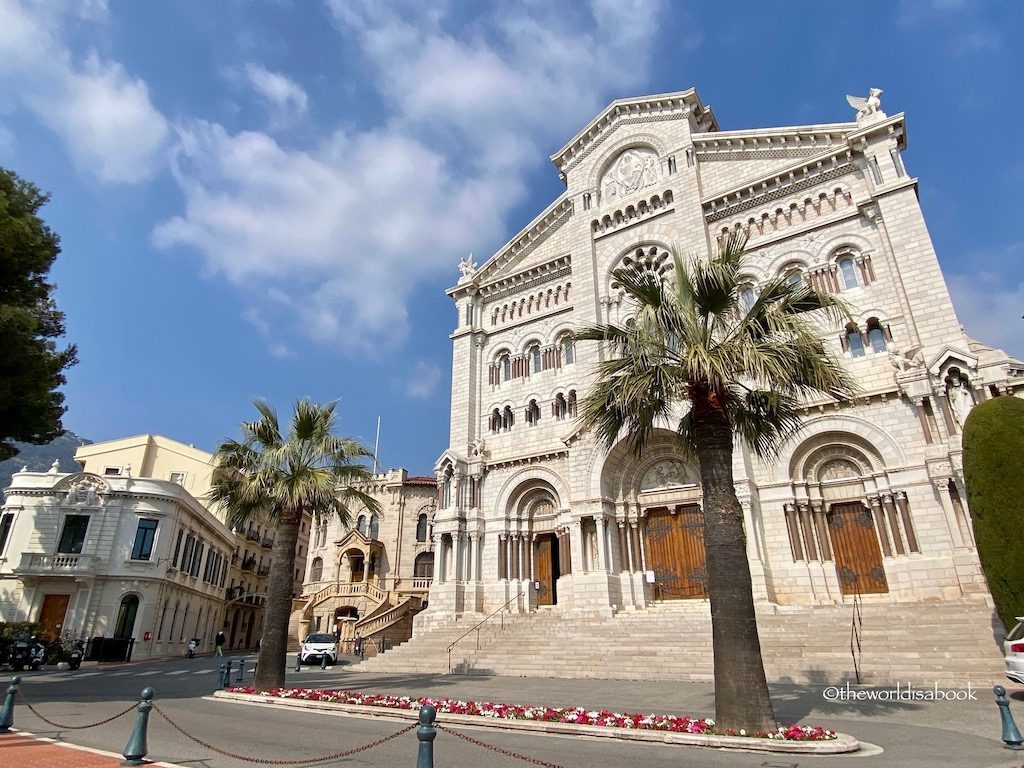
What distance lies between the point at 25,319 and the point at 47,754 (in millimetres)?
12152

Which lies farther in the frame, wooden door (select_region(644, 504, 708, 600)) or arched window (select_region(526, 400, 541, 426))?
arched window (select_region(526, 400, 541, 426))

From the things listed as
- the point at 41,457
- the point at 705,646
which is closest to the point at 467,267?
the point at 705,646

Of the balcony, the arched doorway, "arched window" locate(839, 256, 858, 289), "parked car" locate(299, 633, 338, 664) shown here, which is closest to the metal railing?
"arched window" locate(839, 256, 858, 289)

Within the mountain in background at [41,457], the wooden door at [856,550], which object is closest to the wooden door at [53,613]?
the wooden door at [856,550]

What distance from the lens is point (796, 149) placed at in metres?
25.5

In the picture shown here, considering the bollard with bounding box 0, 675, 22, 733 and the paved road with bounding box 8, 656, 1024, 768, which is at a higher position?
the bollard with bounding box 0, 675, 22, 733

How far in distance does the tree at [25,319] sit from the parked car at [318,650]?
14263 mm

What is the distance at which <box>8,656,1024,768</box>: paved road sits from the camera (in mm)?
8109

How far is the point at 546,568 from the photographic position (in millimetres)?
27250

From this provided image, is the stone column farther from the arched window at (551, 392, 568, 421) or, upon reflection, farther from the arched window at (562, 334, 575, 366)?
the arched window at (562, 334, 575, 366)

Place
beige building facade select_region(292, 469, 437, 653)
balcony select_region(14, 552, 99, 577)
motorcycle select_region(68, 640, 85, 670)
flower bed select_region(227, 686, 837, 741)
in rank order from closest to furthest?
flower bed select_region(227, 686, 837, 741) < motorcycle select_region(68, 640, 85, 670) < balcony select_region(14, 552, 99, 577) < beige building facade select_region(292, 469, 437, 653)

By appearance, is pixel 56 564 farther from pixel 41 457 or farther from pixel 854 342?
pixel 41 457

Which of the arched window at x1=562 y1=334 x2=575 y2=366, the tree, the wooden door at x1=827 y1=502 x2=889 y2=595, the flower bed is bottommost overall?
the flower bed

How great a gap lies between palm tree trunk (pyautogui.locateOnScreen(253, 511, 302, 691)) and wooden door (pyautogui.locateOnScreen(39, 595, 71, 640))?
22.2 meters
